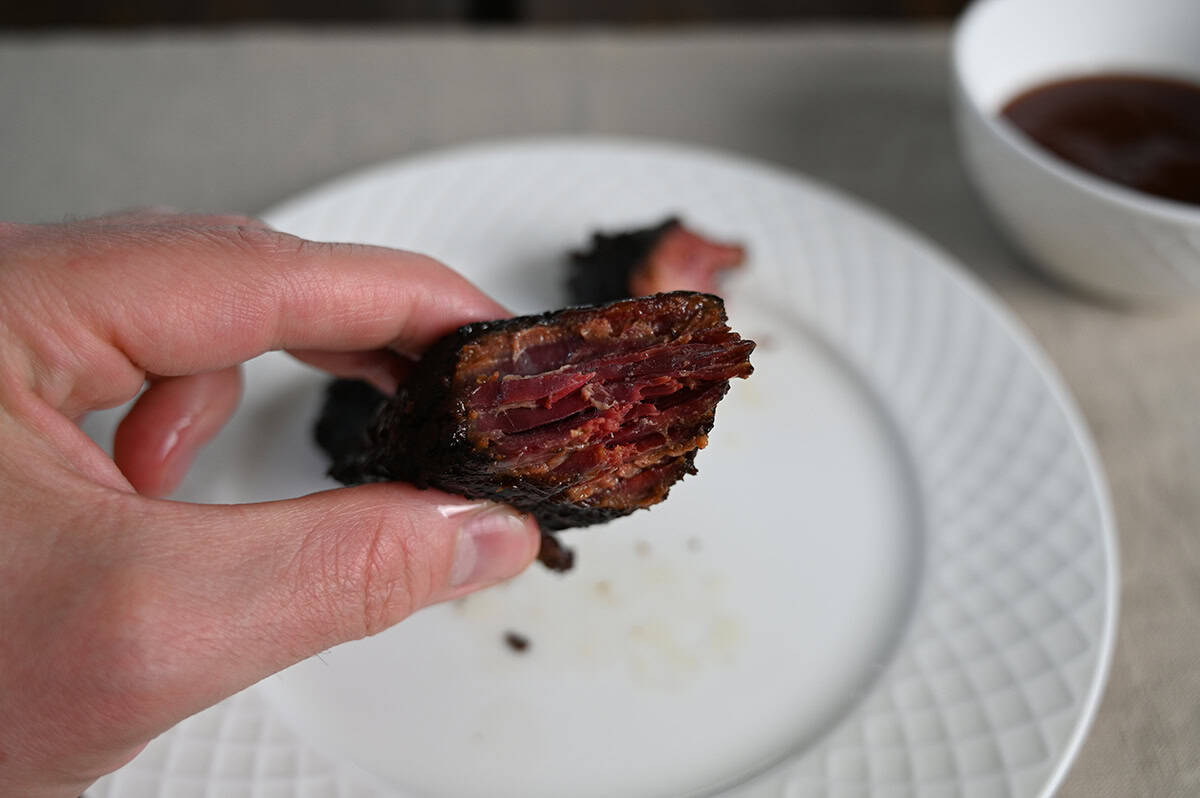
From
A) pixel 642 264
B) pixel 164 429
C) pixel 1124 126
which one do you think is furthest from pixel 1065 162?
pixel 164 429

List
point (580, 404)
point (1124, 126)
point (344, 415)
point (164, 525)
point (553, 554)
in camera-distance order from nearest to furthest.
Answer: point (164, 525) → point (580, 404) → point (553, 554) → point (344, 415) → point (1124, 126)

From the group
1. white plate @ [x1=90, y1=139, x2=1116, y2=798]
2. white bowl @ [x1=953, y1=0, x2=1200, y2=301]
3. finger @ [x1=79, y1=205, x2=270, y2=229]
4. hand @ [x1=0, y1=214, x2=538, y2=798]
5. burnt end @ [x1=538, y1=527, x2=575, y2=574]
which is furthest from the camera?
white bowl @ [x1=953, y1=0, x2=1200, y2=301]

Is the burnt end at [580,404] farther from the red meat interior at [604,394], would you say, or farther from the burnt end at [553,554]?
the burnt end at [553,554]

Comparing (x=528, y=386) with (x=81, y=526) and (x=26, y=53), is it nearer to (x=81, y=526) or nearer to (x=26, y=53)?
(x=81, y=526)

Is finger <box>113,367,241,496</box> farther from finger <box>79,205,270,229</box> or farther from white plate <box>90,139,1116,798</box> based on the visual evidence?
finger <box>79,205,270,229</box>

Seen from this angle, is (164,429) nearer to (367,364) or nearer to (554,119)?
(367,364)

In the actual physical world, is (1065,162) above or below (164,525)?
below

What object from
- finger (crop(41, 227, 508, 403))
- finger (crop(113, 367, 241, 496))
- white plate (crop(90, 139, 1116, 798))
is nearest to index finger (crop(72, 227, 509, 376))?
finger (crop(41, 227, 508, 403))
